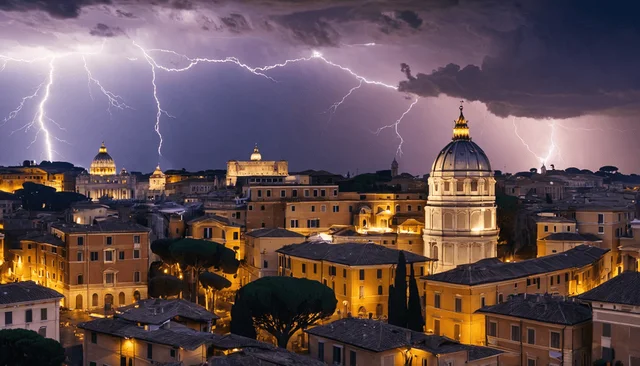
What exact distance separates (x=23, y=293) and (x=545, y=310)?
2450cm

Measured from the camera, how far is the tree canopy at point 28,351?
33.6 metres

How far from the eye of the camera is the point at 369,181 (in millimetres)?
97812

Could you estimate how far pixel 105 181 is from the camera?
15725cm

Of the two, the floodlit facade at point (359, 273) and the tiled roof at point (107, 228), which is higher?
the tiled roof at point (107, 228)

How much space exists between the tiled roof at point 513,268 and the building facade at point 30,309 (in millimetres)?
19465

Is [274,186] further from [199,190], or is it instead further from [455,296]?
[199,190]

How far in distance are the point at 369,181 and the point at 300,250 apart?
40.4m

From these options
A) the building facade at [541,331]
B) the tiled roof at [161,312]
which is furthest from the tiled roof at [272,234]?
the building facade at [541,331]

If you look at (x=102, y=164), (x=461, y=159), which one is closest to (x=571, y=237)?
(x=461, y=159)

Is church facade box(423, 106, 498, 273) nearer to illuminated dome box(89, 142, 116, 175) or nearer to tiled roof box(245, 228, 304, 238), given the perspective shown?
tiled roof box(245, 228, 304, 238)

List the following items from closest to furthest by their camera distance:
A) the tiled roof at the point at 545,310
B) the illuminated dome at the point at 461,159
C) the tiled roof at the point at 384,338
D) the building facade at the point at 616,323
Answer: the tiled roof at the point at 384,338
the building facade at the point at 616,323
the tiled roof at the point at 545,310
the illuminated dome at the point at 461,159

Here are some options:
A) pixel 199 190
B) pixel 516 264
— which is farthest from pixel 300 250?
pixel 199 190

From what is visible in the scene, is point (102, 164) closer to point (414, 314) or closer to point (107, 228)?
point (107, 228)

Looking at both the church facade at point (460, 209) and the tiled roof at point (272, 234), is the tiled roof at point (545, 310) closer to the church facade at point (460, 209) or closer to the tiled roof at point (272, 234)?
the tiled roof at point (272, 234)
